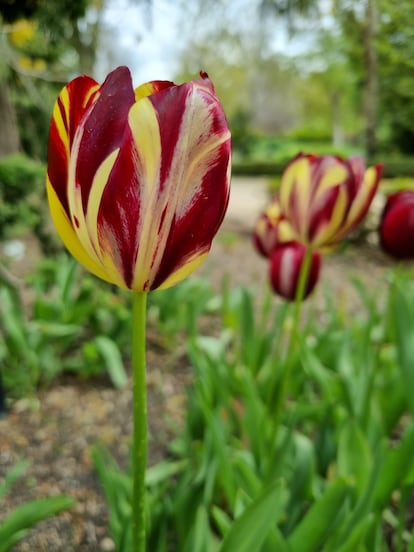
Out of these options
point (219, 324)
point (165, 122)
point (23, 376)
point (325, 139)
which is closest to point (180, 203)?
point (165, 122)

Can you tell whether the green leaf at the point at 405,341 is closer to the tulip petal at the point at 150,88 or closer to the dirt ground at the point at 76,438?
the dirt ground at the point at 76,438

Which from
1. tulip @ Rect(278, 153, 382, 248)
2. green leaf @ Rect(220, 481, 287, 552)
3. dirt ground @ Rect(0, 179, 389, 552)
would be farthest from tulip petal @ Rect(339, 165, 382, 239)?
dirt ground @ Rect(0, 179, 389, 552)

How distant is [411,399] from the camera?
153 cm

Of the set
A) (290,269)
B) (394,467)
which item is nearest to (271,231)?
(290,269)

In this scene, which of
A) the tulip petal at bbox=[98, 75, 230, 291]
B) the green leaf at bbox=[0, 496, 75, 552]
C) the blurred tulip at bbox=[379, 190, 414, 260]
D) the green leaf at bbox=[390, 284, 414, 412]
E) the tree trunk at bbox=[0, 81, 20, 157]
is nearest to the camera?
the tulip petal at bbox=[98, 75, 230, 291]

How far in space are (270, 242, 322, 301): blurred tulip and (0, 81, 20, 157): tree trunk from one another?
430cm

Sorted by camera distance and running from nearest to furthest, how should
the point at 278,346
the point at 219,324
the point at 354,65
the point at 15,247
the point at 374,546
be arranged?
→ the point at 374,546, the point at 278,346, the point at 219,324, the point at 15,247, the point at 354,65

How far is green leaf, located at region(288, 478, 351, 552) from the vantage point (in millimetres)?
915

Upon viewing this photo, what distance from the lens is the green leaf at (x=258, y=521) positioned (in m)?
0.74

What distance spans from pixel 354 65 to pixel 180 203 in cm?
1540

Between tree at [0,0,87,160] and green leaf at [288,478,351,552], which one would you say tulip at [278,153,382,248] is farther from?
tree at [0,0,87,160]

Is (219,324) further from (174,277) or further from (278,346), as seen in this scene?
(174,277)

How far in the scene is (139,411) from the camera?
0.61 metres

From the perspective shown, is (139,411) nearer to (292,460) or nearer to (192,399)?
(292,460)
